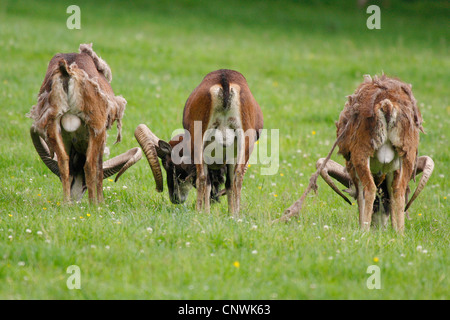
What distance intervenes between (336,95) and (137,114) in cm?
580

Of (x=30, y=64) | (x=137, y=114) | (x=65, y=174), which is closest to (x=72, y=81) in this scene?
(x=65, y=174)

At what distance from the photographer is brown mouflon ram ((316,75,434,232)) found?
738cm

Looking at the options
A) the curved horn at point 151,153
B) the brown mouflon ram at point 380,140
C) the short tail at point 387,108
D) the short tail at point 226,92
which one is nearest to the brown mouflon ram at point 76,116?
the curved horn at point 151,153

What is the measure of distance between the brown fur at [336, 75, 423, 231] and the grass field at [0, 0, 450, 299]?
448 millimetres

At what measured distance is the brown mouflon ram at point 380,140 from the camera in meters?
7.38

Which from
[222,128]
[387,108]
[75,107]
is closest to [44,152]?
[75,107]

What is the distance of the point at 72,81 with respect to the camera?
7410mm

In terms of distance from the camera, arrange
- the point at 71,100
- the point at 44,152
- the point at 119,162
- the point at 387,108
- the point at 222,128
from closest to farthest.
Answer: the point at 387,108, the point at 71,100, the point at 222,128, the point at 44,152, the point at 119,162

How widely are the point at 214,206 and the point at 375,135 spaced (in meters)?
2.49

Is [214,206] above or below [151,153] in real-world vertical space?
below

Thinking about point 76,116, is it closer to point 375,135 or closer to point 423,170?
point 375,135

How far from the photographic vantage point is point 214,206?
8734mm

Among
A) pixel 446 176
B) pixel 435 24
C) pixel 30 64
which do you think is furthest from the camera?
→ pixel 435 24

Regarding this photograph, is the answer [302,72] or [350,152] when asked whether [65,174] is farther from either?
[302,72]
